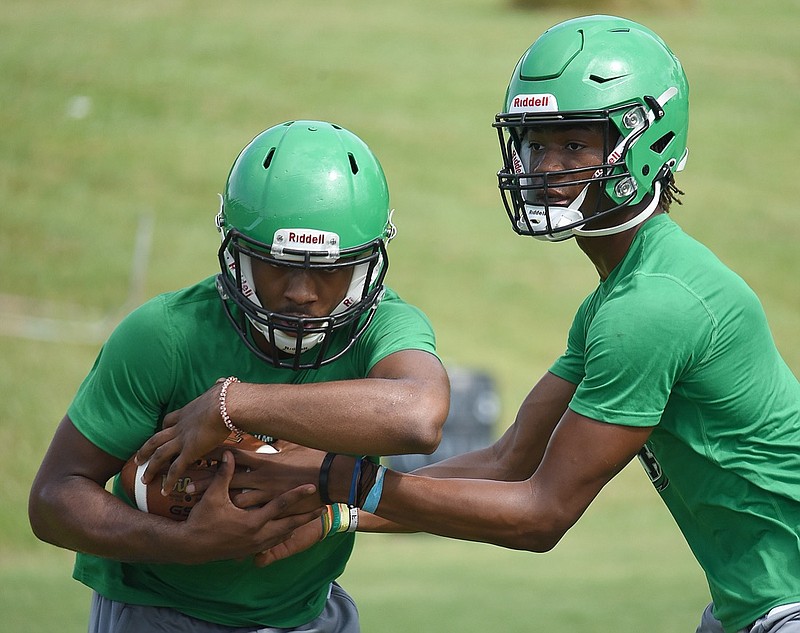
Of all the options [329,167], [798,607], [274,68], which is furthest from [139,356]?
[274,68]

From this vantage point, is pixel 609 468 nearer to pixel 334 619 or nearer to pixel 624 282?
pixel 624 282

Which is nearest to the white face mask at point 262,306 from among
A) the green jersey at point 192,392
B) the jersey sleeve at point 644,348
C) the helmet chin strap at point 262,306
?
the helmet chin strap at point 262,306

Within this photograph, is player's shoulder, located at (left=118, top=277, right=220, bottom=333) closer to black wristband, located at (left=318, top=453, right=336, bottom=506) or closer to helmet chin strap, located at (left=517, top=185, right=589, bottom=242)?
black wristband, located at (left=318, top=453, right=336, bottom=506)

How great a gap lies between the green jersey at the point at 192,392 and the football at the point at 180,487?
15cm

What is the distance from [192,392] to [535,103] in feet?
4.47

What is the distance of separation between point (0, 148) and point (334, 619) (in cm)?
1319

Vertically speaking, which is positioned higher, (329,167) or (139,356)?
(329,167)

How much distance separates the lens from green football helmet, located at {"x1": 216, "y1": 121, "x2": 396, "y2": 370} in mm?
3676

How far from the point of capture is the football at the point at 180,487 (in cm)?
372

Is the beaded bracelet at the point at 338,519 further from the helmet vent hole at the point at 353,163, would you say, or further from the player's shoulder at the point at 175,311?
the helmet vent hole at the point at 353,163

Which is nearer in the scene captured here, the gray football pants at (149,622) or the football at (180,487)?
the football at (180,487)

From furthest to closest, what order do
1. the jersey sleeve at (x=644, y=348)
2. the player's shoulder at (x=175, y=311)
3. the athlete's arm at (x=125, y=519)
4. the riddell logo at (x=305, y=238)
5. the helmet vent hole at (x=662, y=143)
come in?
1. the helmet vent hole at (x=662, y=143)
2. the player's shoulder at (x=175, y=311)
3. the riddell logo at (x=305, y=238)
4. the athlete's arm at (x=125, y=519)
5. the jersey sleeve at (x=644, y=348)

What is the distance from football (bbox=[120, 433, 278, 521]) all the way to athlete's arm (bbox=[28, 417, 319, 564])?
0.14ft

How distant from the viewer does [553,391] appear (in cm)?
420
